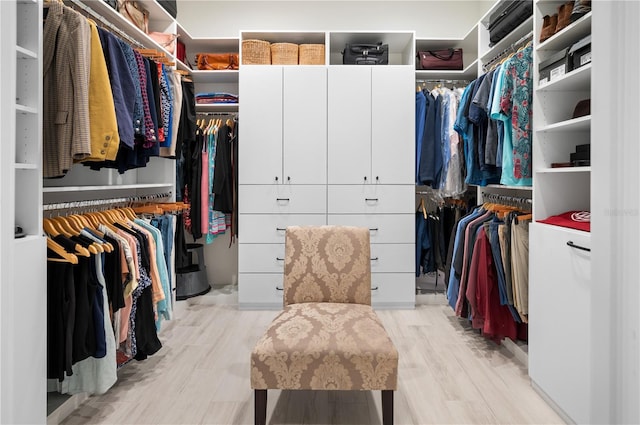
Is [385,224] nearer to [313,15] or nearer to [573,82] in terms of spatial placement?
[573,82]

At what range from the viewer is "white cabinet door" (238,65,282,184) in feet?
12.9

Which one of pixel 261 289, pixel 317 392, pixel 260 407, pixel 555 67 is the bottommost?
pixel 317 392

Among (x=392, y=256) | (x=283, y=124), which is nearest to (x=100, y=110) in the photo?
(x=283, y=124)

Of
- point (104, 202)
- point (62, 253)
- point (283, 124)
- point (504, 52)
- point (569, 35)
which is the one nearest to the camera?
point (62, 253)

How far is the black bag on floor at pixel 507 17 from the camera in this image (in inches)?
111

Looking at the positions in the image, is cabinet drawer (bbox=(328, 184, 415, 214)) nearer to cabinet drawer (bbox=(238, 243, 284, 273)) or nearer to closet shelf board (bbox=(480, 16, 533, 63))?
cabinet drawer (bbox=(238, 243, 284, 273))

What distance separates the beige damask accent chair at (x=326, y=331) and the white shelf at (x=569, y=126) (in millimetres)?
1117

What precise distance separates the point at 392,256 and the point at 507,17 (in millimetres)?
2083

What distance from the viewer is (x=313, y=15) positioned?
14.6 ft

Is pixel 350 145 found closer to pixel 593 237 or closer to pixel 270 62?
pixel 270 62

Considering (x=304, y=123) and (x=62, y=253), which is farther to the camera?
(x=304, y=123)

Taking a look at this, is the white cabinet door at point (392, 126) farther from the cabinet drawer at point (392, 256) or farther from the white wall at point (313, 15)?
the white wall at point (313, 15)

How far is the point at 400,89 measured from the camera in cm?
396

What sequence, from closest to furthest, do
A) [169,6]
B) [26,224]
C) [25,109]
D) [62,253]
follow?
[25,109] < [26,224] < [62,253] < [169,6]
